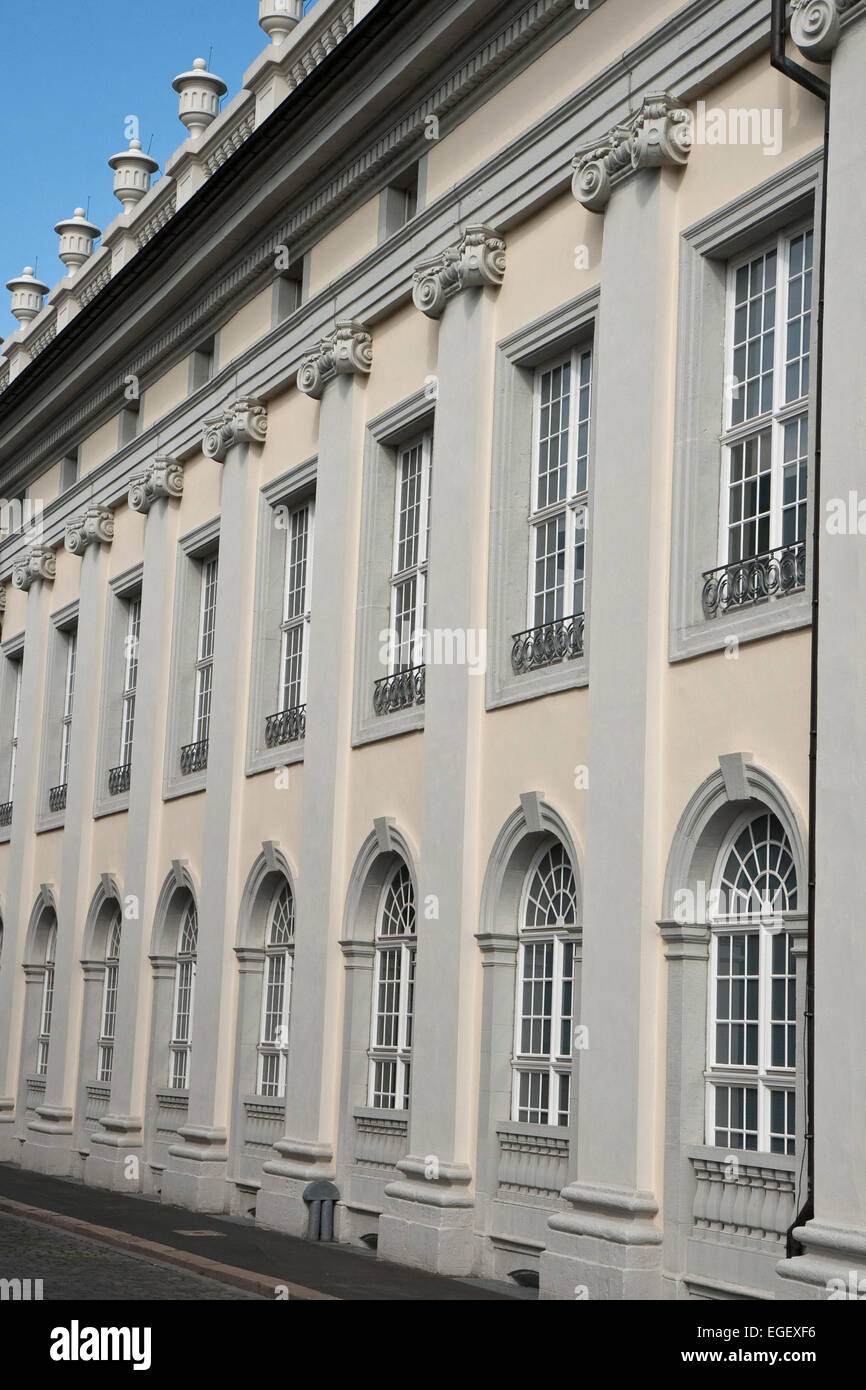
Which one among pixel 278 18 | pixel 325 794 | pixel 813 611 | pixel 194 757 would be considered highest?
pixel 278 18

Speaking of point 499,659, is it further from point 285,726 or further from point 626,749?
point 285,726

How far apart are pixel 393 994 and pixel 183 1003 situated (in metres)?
6.35

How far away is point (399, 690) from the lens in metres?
19.7

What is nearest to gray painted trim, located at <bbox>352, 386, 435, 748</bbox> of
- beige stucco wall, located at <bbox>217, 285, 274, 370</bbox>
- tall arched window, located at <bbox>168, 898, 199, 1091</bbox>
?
beige stucco wall, located at <bbox>217, 285, 274, 370</bbox>

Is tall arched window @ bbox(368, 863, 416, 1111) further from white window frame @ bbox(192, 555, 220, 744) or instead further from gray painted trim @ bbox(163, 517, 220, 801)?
gray painted trim @ bbox(163, 517, 220, 801)

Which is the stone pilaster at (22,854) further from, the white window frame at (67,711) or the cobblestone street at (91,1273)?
the cobblestone street at (91,1273)

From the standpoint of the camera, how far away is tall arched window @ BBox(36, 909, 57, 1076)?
3033 centimetres

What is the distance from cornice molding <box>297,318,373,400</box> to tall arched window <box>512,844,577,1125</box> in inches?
267

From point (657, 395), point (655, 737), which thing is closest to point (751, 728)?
point (655, 737)

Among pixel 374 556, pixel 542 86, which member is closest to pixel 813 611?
pixel 542 86

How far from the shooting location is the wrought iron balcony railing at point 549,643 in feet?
54.6

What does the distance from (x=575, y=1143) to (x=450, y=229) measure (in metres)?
9.35

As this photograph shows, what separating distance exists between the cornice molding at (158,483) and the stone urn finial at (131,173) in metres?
5.98

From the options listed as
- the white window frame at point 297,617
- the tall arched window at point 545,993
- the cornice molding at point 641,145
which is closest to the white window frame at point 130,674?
the white window frame at point 297,617
